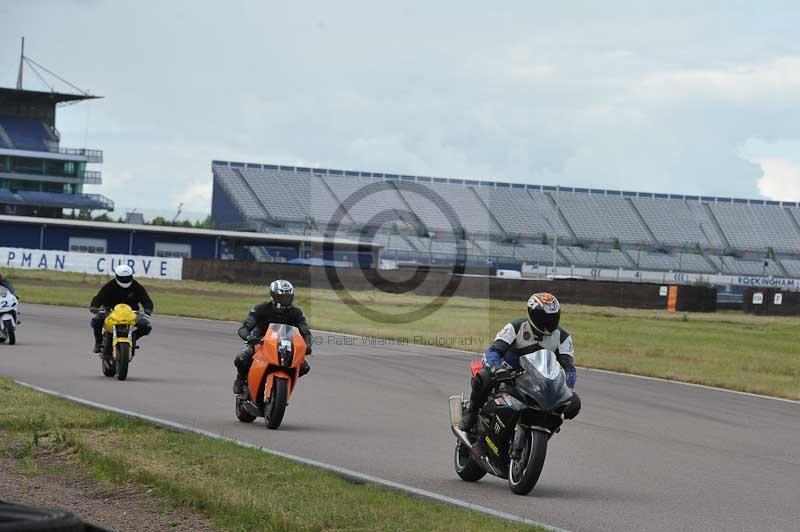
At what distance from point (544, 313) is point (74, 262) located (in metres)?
48.7

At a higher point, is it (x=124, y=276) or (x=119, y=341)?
(x=124, y=276)

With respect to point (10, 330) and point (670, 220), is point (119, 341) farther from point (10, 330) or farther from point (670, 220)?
point (670, 220)

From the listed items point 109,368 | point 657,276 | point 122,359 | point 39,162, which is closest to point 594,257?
point 657,276

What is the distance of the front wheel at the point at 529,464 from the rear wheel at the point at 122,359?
861 centimetres

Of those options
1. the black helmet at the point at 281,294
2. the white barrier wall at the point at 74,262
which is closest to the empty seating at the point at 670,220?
the white barrier wall at the point at 74,262

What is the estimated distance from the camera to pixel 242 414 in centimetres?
1248

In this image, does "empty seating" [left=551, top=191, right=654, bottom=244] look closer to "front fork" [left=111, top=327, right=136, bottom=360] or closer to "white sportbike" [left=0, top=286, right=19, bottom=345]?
"white sportbike" [left=0, top=286, right=19, bottom=345]

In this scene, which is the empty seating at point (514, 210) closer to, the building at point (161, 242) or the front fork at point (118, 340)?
the building at point (161, 242)

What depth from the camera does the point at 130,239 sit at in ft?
233

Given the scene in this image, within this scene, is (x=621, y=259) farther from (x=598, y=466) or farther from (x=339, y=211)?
(x=598, y=466)

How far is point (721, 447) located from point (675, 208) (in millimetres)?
90747

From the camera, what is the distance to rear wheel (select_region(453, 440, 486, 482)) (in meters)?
9.29

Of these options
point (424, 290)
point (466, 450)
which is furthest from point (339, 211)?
point (466, 450)

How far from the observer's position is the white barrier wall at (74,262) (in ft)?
175
